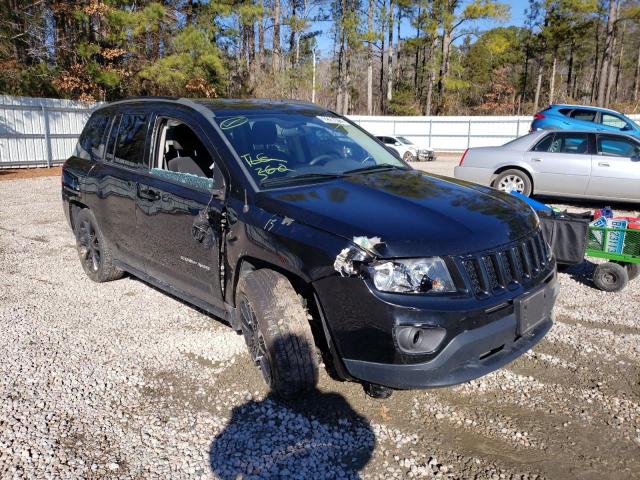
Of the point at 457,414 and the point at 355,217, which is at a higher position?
the point at 355,217

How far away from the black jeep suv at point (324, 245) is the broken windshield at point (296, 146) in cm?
1

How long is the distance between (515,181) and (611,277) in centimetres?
482

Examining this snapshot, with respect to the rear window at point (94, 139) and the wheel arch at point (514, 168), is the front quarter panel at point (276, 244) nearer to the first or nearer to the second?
the rear window at point (94, 139)

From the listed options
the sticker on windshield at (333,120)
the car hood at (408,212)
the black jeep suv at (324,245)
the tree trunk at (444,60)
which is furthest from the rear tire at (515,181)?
the tree trunk at (444,60)

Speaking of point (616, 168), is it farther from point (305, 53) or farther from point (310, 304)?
point (305, 53)

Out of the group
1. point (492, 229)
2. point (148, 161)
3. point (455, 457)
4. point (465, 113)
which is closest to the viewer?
point (455, 457)

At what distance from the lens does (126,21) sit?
20688mm

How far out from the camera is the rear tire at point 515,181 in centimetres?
1016

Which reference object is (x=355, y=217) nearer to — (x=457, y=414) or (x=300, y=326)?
(x=300, y=326)

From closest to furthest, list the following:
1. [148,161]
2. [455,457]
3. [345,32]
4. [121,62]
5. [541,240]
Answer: [455,457], [541,240], [148,161], [121,62], [345,32]

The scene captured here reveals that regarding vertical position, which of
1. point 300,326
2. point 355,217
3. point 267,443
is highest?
point 355,217

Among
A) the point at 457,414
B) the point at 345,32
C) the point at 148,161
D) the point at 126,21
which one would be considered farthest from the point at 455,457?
the point at 345,32

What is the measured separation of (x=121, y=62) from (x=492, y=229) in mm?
22809

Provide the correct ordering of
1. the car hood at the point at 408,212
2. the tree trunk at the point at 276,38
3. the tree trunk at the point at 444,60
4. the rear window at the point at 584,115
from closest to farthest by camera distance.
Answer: the car hood at the point at 408,212 < the rear window at the point at 584,115 < the tree trunk at the point at 276,38 < the tree trunk at the point at 444,60
